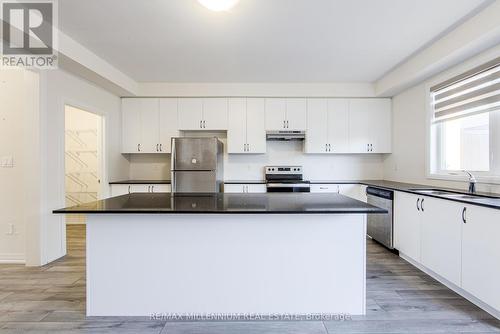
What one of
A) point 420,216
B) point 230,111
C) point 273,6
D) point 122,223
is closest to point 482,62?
point 420,216

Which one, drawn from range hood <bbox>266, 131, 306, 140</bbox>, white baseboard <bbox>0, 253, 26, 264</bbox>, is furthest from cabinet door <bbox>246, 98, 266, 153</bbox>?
white baseboard <bbox>0, 253, 26, 264</bbox>

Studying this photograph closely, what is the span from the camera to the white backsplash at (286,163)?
4.98m

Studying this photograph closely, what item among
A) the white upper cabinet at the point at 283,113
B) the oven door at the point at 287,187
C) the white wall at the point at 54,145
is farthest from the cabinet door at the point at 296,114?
the white wall at the point at 54,145

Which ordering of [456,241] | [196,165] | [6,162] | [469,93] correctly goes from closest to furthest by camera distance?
[456,241]
[469,93]
[6,162]
[196,165]

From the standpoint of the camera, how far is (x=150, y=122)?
4.65 m

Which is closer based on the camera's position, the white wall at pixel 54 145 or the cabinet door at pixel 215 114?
the white wall at pixel 54 145

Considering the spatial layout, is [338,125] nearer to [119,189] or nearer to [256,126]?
[256,126]

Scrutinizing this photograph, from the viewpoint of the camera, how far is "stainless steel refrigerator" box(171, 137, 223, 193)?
418cm

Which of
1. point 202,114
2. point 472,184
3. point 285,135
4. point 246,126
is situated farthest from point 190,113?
point 472,184

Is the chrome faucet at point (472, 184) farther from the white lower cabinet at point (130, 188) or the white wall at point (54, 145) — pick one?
the white wall at point (54, 145)

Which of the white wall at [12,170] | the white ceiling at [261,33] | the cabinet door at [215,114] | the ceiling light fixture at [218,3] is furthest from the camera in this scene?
the cabinet door at [215,114]

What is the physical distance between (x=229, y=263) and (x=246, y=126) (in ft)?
9.66

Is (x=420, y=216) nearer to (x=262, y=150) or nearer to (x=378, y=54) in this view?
(x=378, y=54)

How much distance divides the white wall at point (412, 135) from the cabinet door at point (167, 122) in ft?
12.1
